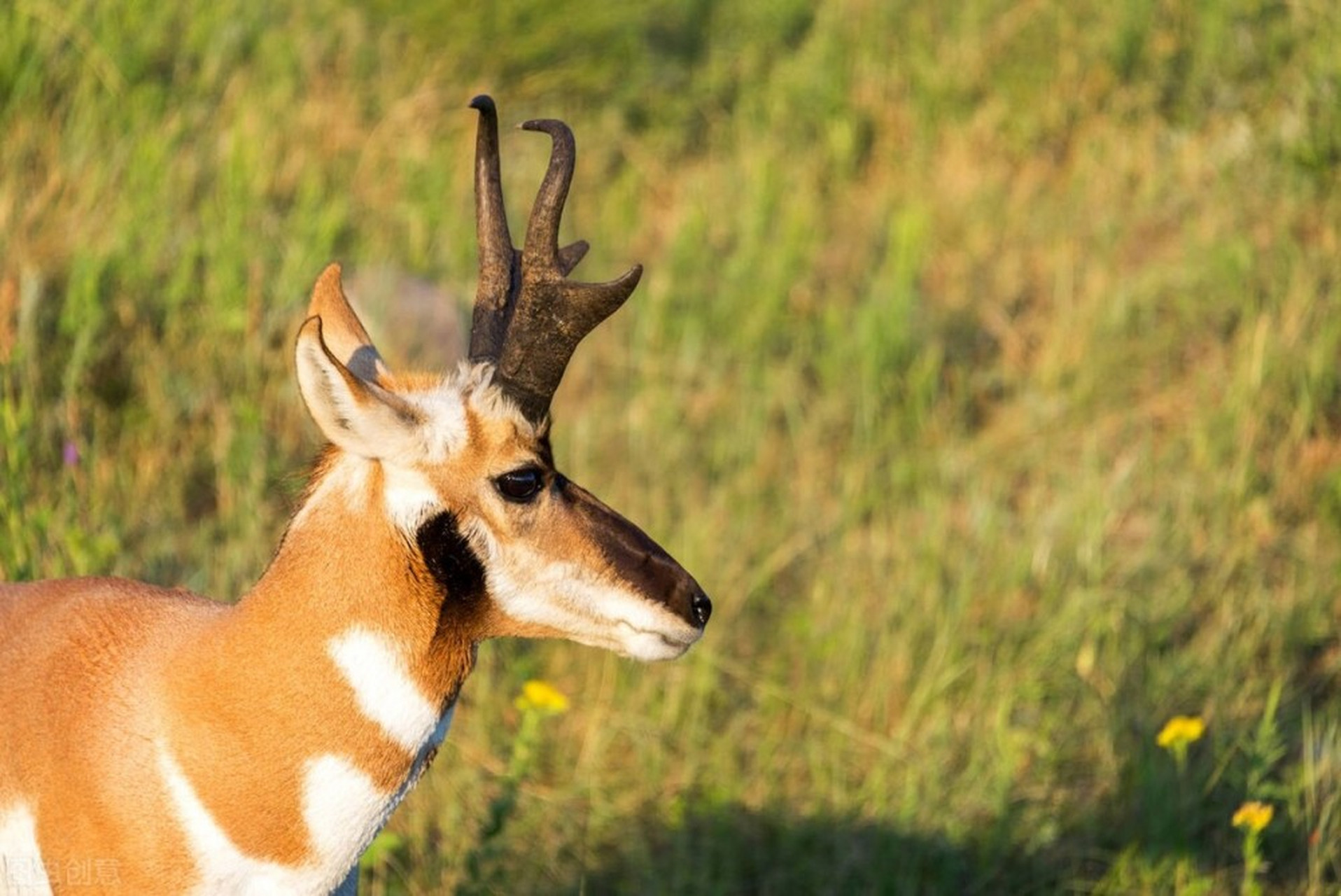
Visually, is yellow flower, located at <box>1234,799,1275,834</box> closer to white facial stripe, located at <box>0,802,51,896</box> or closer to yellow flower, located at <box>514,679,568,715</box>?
yellow flower, located at <box>514,679,568,715</box>

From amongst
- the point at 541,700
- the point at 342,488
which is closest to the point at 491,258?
the point at 342,488

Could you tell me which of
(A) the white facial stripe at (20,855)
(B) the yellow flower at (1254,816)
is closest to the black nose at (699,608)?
(A) the white facial stripe at (20,855)

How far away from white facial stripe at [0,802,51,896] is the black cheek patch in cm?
92

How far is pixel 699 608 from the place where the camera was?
12.9 feet

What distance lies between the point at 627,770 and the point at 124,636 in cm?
258

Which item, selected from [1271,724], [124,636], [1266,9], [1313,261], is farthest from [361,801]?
[1266,9]

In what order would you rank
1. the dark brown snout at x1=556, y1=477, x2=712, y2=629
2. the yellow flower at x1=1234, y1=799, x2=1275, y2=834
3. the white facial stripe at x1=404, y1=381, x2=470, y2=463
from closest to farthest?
the white facial stripe at x1=404, y1=381, x2=470, y2=463 → the dark brown snout at x1=556, y1=477, x2=712, y2=629 → the yellow flower at x1=1234, y1=799, x2=1275, y2=834

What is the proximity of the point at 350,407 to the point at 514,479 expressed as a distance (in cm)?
44

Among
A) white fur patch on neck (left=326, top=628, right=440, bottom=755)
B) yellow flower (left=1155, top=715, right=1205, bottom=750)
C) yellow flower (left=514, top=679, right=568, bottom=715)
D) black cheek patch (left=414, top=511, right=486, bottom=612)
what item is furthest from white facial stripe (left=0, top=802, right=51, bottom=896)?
yellow flower (left=1155, top=715, right=1205, bottom=750)

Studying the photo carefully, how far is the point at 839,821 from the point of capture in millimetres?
5895

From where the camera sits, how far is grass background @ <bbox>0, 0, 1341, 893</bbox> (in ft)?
19.3

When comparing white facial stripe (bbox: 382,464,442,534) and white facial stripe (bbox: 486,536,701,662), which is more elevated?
white facial stripe (bbox: 382,464,442,534)

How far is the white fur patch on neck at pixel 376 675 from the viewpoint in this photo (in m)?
3.65

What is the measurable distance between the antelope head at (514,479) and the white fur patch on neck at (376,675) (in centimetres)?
13
